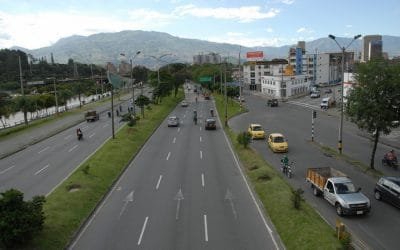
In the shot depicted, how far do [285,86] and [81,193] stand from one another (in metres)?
89.4

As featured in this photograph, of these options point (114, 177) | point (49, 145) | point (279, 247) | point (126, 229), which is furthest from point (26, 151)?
point (279, 247)

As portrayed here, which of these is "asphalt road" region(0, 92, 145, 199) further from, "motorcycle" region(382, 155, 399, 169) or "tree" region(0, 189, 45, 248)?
"motorcycle" region(382, 155, 399, 169)

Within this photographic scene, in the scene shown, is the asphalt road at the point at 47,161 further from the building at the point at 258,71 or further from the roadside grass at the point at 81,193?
the building at the point at 258,71

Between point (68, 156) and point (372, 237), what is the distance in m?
27.6

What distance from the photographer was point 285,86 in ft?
349

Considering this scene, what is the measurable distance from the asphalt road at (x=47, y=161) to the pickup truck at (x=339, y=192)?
1669 cm

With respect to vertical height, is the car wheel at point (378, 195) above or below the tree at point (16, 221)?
below

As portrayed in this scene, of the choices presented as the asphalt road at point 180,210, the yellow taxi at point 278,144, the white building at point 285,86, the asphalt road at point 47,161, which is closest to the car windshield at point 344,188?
the asphalt road at point 180,210

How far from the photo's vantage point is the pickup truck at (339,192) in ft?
65.3

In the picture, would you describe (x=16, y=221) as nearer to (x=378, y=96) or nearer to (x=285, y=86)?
(x=378, y=96)

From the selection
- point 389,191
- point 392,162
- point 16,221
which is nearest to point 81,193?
point 16,221

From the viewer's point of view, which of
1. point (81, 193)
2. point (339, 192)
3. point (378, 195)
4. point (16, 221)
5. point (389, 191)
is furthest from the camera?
point (81, 193)

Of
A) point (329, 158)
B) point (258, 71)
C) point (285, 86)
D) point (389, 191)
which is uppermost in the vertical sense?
point (258, 71)

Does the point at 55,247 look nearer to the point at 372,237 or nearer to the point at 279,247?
the point at 279,247
